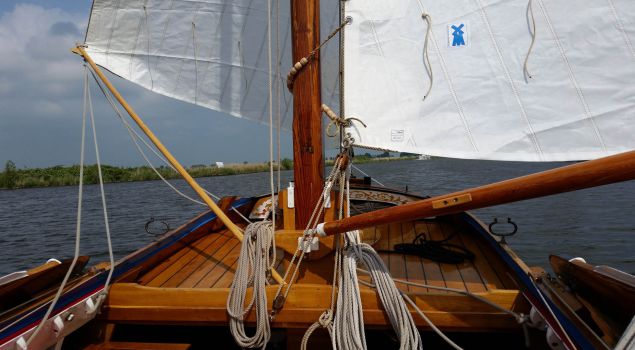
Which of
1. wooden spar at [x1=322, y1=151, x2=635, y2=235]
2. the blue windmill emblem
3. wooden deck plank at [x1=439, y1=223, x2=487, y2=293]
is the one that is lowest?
wooden deck plank at [x1=439, y1=223, x2=487, y2=293]

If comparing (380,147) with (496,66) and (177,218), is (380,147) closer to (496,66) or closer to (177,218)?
(496,66)

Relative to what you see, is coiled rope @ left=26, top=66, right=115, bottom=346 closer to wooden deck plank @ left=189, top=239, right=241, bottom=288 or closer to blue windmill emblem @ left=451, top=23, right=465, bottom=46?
wooden deck plank @ left=189, top=239, right=241, bottom=288

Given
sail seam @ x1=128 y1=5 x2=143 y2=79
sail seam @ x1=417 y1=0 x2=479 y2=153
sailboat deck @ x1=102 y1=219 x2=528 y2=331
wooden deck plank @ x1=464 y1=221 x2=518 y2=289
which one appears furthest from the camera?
sail seam @ x1=128 y1=5 x2=143 y2=79

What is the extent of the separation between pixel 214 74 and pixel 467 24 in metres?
2.45

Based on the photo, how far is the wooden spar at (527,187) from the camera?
4.79ft

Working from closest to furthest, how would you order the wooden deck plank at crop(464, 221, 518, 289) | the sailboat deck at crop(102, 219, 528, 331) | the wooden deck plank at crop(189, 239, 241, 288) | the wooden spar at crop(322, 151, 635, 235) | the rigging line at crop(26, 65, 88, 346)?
the wooden spar at crop(322, 151, 635, 235), the rigging line at crop(26, 65, 88, 346), the sailboat deck at crop(102, 219, 528, 331), the wooden deck plank at crop(464, 221, 518, 289), the wooden deck plank at crop(189, 239, 241, 288)

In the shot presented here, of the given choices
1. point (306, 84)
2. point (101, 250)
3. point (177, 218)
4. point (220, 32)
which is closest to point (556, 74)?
point (306, 84)

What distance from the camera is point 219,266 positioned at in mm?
3457

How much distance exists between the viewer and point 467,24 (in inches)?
130

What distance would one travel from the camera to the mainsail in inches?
156

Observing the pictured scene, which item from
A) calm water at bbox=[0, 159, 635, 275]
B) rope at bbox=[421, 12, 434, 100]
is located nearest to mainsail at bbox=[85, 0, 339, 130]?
rope at bbox=[421, 12, 434, 100]

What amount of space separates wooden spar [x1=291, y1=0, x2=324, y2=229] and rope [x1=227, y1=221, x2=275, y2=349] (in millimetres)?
378

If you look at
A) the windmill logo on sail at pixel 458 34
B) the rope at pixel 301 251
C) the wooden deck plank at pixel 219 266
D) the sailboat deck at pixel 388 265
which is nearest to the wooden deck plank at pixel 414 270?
the sailboat deck at pixel 388 265

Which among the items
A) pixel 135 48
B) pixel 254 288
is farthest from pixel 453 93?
pixel 135 48
